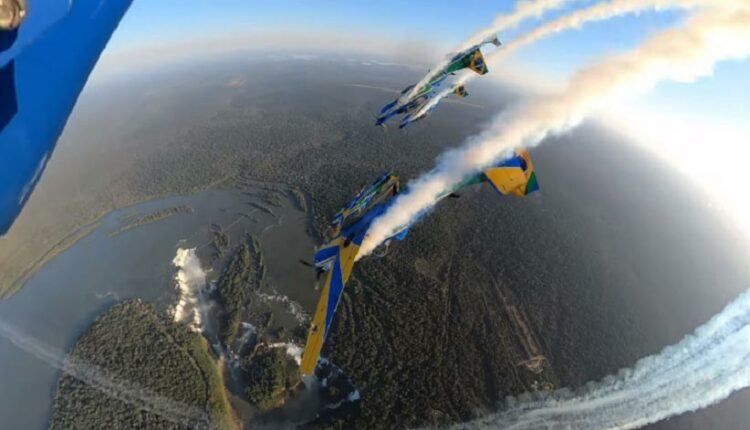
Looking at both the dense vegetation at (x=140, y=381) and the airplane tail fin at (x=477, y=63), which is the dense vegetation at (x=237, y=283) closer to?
the dense vegetation at (x=140, y=381)

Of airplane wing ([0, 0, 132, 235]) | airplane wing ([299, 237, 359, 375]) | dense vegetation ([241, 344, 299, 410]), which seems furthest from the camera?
dense vegetation ([241, 344, 299, 410])

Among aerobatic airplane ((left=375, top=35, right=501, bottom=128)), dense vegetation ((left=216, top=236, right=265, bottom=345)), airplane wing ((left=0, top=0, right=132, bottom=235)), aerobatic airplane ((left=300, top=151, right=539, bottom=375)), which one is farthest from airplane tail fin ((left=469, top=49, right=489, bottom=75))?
dense vegetation ((left=216, top=236, right=265, bottom=345))

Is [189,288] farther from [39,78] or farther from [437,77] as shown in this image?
[39,78]

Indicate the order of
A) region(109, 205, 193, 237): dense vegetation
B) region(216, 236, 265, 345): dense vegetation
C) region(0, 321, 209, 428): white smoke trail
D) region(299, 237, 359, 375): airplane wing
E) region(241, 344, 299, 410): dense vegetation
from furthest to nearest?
1. region(109, 205, 193, 237): dense vegetation
2. region(216, 236, 265, 345): dense vegetation
3. region(241, 344, 299, 410): dense vegetation
4. region(0, 321, 209, 428): white smoke trail
5. region(299, 237, 359, 375): airplane wing

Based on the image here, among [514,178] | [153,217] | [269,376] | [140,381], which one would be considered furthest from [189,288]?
[514,178]

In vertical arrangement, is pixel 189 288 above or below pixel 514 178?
below

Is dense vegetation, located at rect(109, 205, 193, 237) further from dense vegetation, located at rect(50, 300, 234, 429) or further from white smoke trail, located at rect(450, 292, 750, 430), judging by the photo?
white smoke trail, located at rect(450, 292, 750, 430)

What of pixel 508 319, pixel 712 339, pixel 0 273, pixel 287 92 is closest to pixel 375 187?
pixel 508 319
